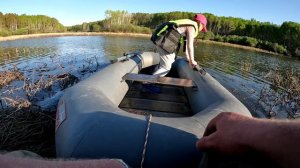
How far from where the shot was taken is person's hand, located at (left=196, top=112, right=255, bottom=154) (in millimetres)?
1720

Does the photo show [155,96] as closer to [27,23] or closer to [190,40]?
[190,40]

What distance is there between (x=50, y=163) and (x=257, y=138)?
3.62ft

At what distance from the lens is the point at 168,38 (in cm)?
649

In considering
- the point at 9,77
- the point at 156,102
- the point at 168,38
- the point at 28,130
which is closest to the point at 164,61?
the point at 168,38

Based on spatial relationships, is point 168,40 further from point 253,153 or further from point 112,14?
point 112,14

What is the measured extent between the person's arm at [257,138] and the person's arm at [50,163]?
60 centimetres

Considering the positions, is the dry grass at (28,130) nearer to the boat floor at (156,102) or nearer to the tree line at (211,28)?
the boat floor at (156,102)

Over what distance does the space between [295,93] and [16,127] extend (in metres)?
8.09

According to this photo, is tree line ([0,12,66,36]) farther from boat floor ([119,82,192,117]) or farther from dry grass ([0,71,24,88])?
boat floor ([119,82,192,117])

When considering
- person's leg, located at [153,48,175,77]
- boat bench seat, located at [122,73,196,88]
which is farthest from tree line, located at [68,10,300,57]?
boat bench seat, located at [122,73,196,88]

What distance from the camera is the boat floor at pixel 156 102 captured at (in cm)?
502

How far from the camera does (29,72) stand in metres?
12.9

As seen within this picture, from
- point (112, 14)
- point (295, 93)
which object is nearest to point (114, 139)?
point (295, 93)

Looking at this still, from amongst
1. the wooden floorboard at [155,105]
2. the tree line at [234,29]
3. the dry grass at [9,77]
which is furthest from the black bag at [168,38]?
the tree line at [234,29]
